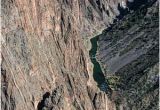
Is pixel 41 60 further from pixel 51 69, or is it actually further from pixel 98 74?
pixel 98 74

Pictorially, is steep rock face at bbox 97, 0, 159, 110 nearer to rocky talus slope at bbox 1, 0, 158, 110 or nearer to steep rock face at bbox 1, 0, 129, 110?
rocky talus slope at bbox 1, 0, 158, 110

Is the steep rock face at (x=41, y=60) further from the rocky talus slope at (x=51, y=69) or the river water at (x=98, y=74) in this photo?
A: the river water at (x=98, y=74)

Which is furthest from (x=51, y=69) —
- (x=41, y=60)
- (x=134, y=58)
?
(x=134, y=58)

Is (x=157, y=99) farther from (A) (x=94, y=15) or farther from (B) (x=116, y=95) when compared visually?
(A) (x=94, y=15)

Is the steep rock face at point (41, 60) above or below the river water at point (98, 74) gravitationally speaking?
above

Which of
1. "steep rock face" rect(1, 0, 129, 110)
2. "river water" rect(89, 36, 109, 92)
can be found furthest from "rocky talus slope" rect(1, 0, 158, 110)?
"river water" rect(89, 36, 109, 92)

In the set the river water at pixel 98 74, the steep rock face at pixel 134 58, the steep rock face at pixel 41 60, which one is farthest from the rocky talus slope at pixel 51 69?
the river water at pixel 98 74
